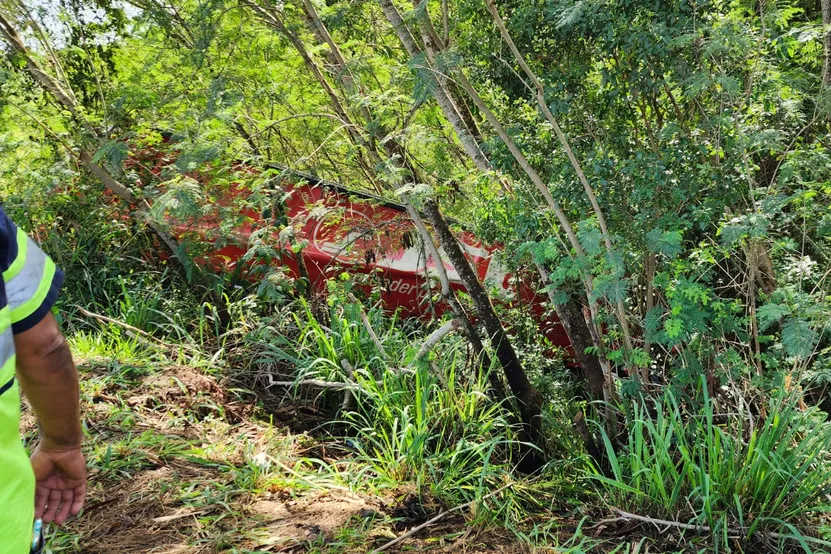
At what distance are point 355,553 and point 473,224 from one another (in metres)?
2.23

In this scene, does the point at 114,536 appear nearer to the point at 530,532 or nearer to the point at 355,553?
the point at 355,553

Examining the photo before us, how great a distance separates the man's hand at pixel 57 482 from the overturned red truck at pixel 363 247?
2.55m

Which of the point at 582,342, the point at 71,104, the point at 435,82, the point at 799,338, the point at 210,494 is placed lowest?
the point at 582,342

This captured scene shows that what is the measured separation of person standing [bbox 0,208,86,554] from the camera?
1240 mm

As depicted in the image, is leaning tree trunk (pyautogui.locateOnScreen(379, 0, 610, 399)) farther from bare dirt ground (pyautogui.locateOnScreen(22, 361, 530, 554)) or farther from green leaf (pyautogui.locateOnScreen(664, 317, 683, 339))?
bare dirt ground (pyautogui.locateOnScreen(22, 361, 530, 554))

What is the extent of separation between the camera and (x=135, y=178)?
5.19 meters

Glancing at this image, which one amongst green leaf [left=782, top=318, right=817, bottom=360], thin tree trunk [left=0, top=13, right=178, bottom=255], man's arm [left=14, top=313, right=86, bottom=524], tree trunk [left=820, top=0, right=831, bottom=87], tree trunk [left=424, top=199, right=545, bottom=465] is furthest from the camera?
thin tree trunk [left=0, top=13, right=178, bottom=255]

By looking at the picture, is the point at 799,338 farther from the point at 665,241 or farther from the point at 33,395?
the point at 33,395

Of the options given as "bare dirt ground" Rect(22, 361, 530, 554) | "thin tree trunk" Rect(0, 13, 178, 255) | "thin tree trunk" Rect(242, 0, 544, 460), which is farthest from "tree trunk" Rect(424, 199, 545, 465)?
"thin tree trunk" Rect(0, 13, 178, 255)

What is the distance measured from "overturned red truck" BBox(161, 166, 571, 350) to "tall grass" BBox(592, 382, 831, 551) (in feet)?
5.67

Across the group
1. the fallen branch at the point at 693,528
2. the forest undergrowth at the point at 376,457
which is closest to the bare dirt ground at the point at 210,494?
the forest undergrowth at the point at 376,457

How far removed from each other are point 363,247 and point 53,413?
3.07 m

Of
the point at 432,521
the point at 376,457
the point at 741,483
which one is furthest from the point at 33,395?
the point at 741,483

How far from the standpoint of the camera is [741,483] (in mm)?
2660
